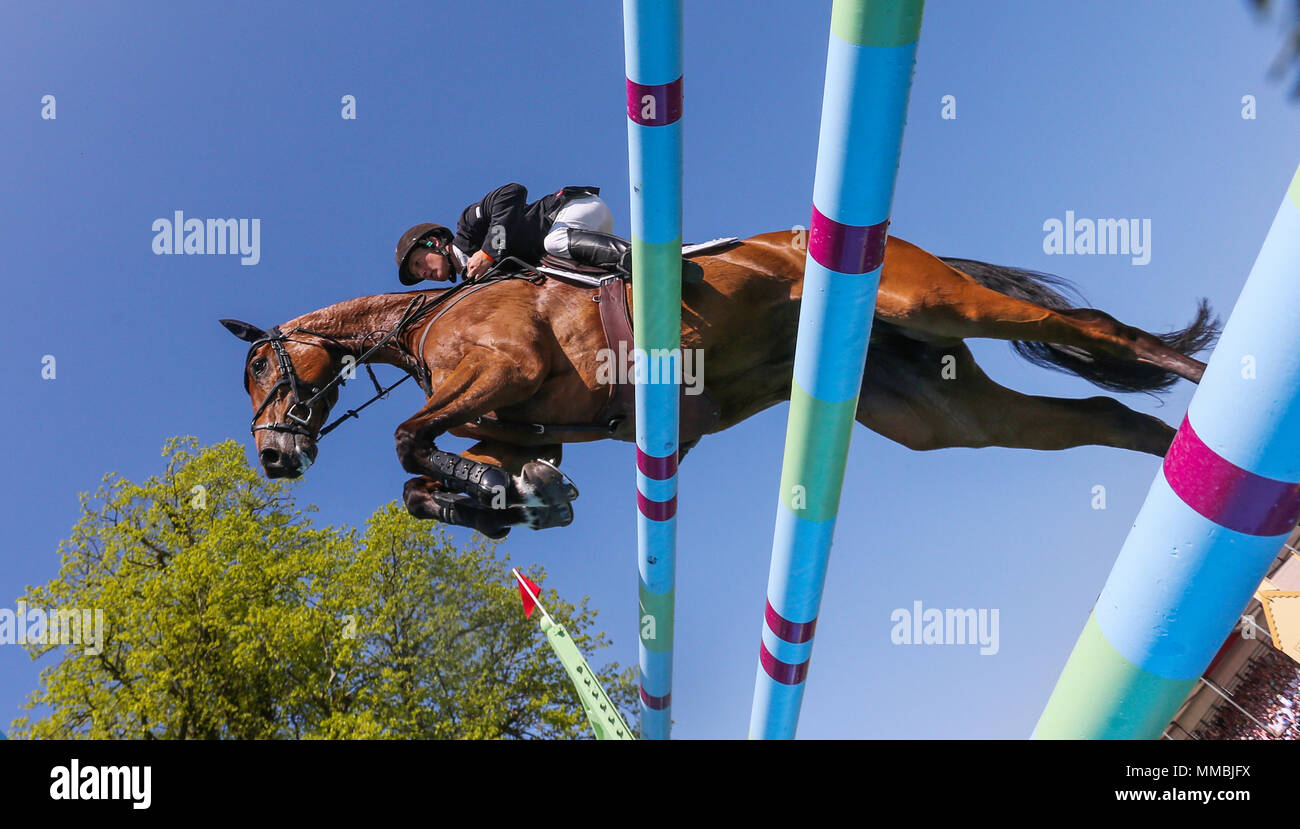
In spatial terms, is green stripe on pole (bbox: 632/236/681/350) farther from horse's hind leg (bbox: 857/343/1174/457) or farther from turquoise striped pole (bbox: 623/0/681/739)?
horse's hind leg (bbox: 857/343/1174/457)

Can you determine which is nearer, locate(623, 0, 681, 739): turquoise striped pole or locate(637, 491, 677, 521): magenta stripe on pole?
locate(623, 0, 681, 739): turquoise striped pole

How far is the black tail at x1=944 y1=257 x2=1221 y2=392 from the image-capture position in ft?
14.5

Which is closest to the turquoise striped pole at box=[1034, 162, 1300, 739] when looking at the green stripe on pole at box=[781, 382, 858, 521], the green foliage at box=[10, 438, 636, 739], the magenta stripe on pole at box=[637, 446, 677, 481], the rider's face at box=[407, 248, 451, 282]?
the green stripe on pole at box=[781, 382, 858, 521]

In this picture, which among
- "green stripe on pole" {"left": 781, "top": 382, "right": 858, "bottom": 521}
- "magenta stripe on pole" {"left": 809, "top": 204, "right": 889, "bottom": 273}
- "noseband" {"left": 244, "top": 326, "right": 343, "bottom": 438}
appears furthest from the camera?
"noseband" {"left": 244, "top": 326, "right": 343, "bottom": 438}

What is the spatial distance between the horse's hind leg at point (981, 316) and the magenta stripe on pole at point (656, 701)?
344 cm

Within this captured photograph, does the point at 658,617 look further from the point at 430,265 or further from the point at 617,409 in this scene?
the point at 430,265

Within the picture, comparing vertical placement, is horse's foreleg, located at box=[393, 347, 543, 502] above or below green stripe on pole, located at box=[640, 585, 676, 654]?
above

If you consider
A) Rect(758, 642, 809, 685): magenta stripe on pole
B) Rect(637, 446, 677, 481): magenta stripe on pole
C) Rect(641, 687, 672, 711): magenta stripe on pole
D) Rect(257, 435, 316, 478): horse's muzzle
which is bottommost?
Rect(641, 687, 672, 711): magenta stripe on pole

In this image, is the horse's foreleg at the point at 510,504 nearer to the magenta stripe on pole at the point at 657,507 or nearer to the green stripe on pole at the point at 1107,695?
the magenta stripe on pole at the point at 657,507

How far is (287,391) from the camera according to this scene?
5332mm

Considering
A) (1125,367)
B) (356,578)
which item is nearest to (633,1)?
(1125,367)

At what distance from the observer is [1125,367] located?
447cm

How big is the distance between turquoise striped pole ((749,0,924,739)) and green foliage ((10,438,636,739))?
843cm

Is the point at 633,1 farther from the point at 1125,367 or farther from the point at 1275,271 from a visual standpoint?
the point at 1125,367
